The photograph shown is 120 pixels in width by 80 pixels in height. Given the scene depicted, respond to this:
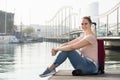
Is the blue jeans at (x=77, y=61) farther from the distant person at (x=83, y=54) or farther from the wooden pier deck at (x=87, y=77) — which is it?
the wooden pier deck at (x=87, y=77)

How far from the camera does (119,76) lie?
1040 cm

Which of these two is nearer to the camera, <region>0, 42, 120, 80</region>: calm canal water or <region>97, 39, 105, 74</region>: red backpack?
<region>97, 39, 105, 74</region>: red backpack

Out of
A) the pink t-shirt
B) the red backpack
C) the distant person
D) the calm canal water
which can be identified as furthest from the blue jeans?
the calm canal water

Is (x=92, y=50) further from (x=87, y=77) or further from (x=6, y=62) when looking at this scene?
(x=6, y=62)

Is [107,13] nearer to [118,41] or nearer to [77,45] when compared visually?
[118,41]

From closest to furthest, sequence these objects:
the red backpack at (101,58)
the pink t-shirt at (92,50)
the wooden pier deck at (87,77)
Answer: the wooden pier deck at (87,77) < the pink t-shirt at (92,50) < the red backpack at (101,58)

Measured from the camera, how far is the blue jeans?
397 inches

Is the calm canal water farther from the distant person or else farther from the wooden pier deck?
the distant person

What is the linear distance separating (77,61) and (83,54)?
0.36 metres

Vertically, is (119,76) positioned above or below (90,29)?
below

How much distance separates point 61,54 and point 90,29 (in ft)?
3.01

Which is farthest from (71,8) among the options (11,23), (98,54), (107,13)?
(98,54)

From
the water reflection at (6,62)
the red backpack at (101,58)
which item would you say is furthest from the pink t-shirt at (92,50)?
the water reflection at (6,62)

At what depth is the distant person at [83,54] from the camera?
10.1 metres
